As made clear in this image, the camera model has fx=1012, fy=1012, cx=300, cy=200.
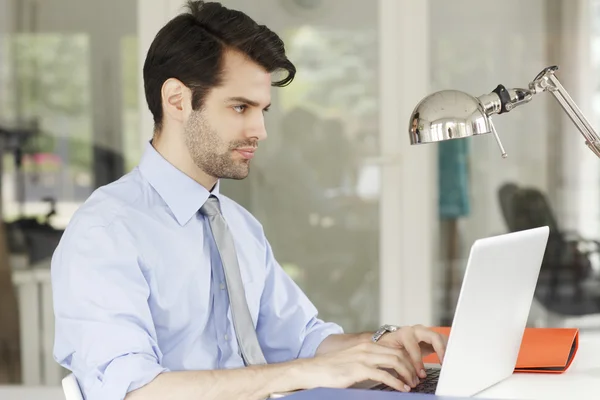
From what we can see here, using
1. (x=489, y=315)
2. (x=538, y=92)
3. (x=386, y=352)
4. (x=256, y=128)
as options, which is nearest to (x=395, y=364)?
(x=386, y=352)

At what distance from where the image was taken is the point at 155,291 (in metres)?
1.86

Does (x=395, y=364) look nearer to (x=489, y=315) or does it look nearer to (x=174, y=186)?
(x=489, y=315)

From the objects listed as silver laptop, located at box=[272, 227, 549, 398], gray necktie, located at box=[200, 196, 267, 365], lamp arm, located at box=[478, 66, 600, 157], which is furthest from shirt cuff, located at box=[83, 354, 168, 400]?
lamp arm, located at box=[478, 66, 600, 157]

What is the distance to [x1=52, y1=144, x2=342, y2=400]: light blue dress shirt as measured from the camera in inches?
66.5

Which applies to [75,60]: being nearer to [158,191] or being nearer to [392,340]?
[158,191]

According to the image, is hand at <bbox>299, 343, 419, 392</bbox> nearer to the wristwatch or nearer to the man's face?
the wristwatch

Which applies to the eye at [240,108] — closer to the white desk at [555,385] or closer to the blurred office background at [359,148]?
the white desk at [555,385]

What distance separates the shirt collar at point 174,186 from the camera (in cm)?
196

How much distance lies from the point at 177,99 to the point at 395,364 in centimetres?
75

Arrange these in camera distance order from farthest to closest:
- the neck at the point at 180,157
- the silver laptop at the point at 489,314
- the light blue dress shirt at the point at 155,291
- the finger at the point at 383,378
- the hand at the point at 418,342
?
the neck at the point at 180,157
the hand at the point at 418,342
the light blue dress shirt at the point at 155,291
the finger at the point at 383,378
the silver laptop at the point at 489,314

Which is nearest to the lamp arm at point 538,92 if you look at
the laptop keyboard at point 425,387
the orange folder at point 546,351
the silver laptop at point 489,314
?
the silver laptop at point 489,314

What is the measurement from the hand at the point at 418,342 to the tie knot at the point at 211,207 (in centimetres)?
42

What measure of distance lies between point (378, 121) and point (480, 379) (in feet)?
7.79

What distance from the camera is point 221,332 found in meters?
1.98
